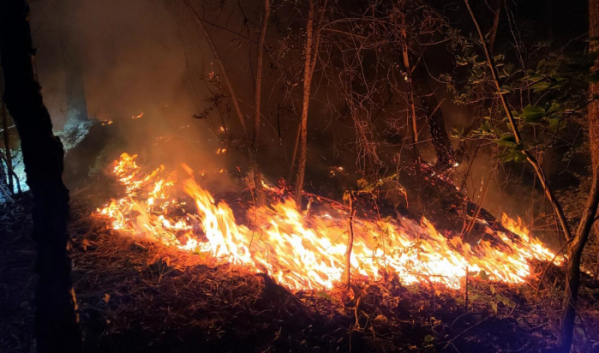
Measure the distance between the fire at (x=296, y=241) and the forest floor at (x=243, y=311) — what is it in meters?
0.39

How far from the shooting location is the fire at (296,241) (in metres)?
5.71

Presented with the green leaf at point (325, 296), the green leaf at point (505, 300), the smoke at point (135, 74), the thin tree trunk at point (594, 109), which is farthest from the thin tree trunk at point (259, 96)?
the thin tree trunk at point (594, 109)

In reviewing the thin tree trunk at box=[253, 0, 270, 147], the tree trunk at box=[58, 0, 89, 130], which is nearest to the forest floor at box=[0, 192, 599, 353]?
the thin tree trunk at box=[253, 0, 270, 147]

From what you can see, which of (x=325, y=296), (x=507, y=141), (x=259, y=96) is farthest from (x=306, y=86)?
(x=507, y=141)

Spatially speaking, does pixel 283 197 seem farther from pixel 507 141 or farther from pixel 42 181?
pixel 42 181

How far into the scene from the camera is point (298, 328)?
4.27 m

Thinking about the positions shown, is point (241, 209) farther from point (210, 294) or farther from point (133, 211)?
point (210, 294)

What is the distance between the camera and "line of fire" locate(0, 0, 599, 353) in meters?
3.18

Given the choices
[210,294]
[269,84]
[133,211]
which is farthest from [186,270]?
[269,84]

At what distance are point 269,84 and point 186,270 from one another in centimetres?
642

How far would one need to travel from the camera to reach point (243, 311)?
4309 millimetres

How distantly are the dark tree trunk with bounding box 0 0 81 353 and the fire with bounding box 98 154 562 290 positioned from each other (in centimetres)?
296

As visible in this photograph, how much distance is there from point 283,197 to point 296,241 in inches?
67.6

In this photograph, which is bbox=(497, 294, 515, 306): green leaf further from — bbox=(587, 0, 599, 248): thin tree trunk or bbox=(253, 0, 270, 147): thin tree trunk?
bbox=(253, 0, 270, 147): thin tree trunk
